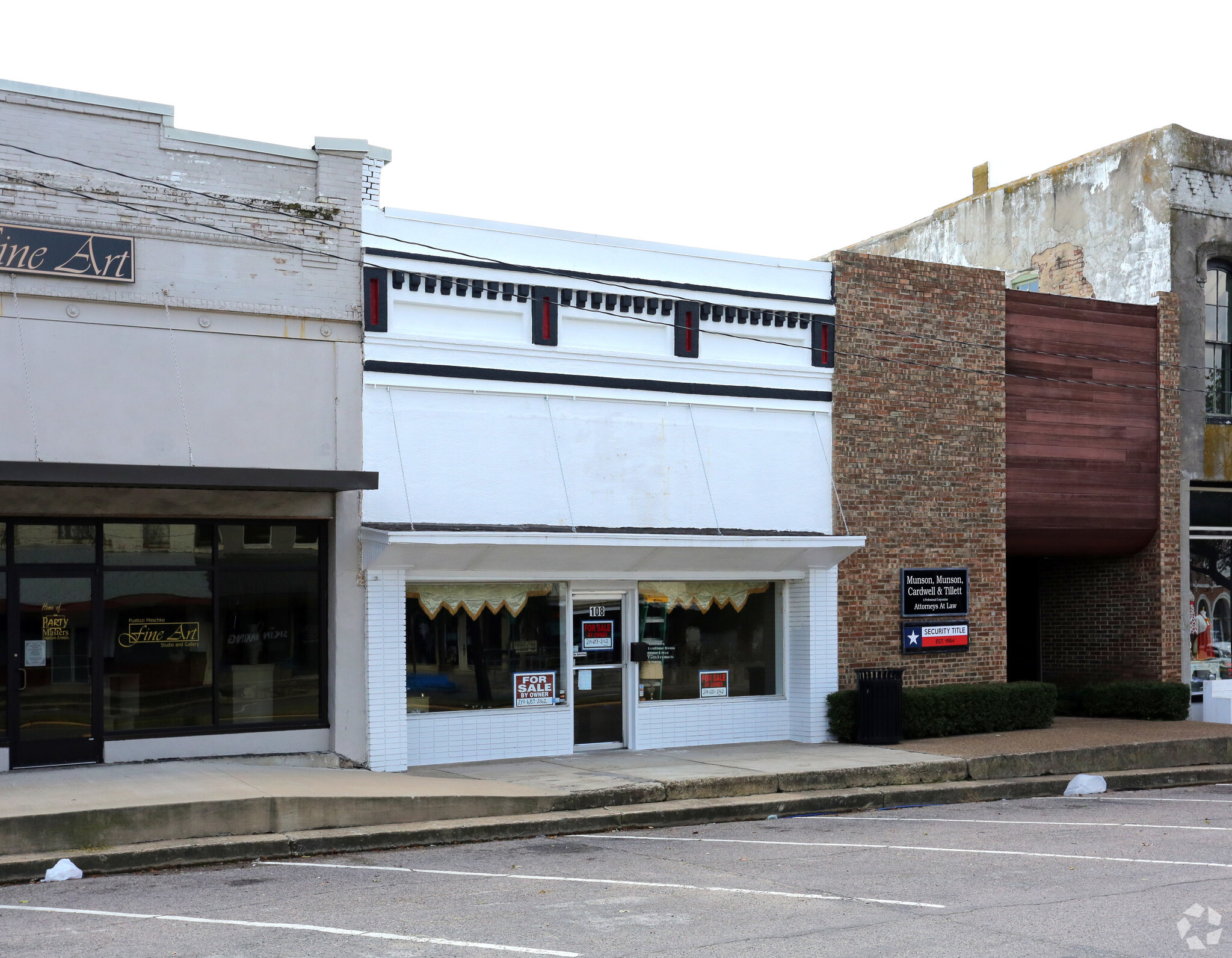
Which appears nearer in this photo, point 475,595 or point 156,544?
point 156,544

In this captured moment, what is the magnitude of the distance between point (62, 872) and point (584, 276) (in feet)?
30.4

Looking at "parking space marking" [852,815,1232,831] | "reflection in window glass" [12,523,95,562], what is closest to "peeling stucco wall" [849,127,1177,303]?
"parking space marking" [852,815,1232,831]

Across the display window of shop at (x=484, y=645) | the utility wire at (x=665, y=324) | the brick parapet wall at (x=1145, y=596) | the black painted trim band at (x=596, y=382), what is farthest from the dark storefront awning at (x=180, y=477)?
the brick parapet wall at (x=1145, y=596)

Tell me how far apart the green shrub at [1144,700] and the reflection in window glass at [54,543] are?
14958mm

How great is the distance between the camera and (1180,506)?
20828mm

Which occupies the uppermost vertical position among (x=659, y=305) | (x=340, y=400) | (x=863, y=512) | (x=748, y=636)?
(x=659, y=305)

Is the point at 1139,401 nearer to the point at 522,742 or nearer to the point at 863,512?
the point at 863,512

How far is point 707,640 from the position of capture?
686 inches

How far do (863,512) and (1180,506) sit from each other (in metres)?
6.08

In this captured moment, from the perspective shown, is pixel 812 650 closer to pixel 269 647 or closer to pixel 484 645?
pixel 484 645

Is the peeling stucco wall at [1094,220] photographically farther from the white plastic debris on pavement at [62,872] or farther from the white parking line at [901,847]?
the white plastic debris on pavement at [62,872]

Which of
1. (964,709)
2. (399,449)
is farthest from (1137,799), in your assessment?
(399,449)

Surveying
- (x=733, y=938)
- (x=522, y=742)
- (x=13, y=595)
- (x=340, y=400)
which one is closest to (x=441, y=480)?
(x=340, y=400)

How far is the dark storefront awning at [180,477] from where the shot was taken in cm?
1245
